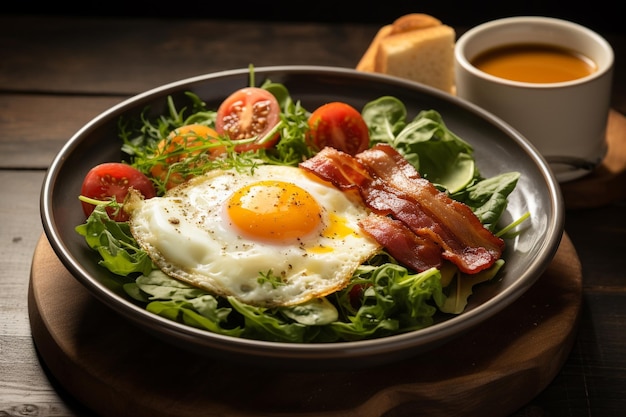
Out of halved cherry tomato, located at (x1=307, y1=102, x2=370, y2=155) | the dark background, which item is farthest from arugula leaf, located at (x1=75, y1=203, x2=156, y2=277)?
the dark background

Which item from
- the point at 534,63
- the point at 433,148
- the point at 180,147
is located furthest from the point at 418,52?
the point at 180,147

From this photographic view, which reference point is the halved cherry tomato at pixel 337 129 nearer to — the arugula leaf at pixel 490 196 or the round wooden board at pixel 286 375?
the arugula leaf at pixel 490 196

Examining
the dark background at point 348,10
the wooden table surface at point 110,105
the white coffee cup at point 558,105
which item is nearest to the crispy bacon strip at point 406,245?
the wooden table surface at point 110,105

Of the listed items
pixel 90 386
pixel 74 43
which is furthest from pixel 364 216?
pixel 74 43

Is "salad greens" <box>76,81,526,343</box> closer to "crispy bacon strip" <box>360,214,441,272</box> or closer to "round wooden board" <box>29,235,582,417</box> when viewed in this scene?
"crispy bacon strip" <box>360,214,441,272</box>

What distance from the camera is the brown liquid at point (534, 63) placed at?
4633mm

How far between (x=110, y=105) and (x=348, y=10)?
2.36 metres

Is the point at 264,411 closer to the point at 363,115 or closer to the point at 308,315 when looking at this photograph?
the point at 308,315

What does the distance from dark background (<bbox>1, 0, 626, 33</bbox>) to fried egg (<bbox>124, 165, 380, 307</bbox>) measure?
10.7ft

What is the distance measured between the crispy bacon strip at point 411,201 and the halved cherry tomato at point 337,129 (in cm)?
22

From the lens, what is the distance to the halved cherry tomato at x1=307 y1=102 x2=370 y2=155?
4.13 meters

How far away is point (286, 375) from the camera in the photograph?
318 centimetres

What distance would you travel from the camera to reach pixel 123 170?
377 centimetres

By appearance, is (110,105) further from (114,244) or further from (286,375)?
(286,375)
